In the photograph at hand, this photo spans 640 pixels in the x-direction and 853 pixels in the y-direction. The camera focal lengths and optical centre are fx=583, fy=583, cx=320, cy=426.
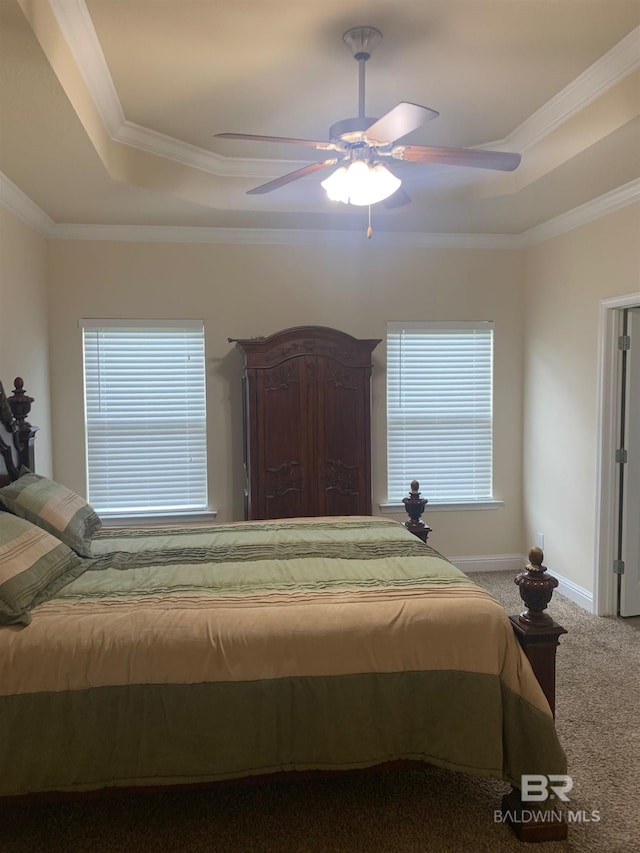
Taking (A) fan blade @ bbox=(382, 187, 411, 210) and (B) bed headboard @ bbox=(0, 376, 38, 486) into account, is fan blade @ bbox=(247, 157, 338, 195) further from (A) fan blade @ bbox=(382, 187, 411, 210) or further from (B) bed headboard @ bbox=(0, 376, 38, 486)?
(B) bed headboard @ bbox=(0, 376, 38, 486)

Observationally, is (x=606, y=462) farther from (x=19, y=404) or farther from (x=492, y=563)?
(x=19, y=404)

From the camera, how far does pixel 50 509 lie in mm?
2688

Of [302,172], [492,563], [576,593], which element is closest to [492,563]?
[492,563]

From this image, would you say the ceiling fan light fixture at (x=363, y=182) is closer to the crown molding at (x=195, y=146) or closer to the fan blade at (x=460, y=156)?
the fan blade at (x=460, y=156)

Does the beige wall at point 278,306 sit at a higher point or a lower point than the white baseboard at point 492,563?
higher

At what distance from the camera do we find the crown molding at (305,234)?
3.91m

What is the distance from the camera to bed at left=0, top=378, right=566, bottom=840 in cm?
183

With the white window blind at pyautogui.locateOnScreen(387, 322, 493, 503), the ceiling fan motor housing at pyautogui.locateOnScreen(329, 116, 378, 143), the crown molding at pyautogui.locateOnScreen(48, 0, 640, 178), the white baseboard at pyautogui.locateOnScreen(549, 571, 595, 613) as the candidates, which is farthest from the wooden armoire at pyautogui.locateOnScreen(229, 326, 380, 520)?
the ceiling fan motor housing at pyautogui.locateOnScreen(329, 116, 378, 143)

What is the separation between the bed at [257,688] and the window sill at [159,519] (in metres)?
2.39

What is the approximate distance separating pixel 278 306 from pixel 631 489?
2889mm

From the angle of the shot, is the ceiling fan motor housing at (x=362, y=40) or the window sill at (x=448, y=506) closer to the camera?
the ceiling fan motor housing at (x=362, y=40)

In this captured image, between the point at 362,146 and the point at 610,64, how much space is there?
4.30 feet

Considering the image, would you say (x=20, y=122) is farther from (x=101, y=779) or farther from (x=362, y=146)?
(x=101, y=779)

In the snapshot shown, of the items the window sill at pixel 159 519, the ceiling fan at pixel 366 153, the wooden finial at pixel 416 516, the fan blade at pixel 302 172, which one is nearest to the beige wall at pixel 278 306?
the window sill at pixel 159 519
